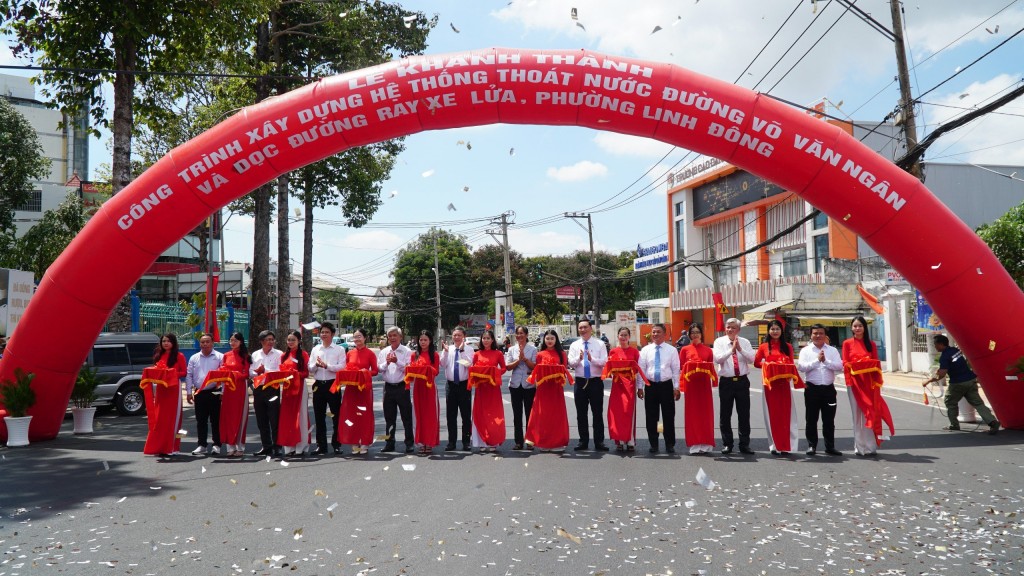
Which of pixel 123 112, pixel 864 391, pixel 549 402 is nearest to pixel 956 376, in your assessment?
pixel 864 391

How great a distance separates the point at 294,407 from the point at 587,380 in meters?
3.68

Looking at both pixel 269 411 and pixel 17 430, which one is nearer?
pixel 269 411

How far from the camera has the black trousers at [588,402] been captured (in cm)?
982

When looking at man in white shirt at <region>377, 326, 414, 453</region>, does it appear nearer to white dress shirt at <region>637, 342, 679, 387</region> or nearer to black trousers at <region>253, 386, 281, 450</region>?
black trousers at <region>253, 386, 281, 450</region>

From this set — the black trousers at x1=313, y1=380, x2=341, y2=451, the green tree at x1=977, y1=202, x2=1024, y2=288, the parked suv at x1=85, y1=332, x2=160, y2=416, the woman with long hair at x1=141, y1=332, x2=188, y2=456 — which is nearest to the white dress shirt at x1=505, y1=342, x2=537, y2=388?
the black trousers at x1=313, y1=380, x2=341, y2=451

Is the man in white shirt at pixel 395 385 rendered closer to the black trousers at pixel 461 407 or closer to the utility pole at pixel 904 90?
the black trousers at pixel 461 407

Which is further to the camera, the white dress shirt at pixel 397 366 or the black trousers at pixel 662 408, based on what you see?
the white dress shirt at pixel 397 366

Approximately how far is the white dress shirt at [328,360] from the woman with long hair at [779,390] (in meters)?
5.11

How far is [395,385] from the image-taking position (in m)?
10.1

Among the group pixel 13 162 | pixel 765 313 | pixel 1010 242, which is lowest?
pixel 765 313

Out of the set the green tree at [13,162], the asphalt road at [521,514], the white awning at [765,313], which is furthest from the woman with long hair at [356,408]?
the white awning at [765,313]

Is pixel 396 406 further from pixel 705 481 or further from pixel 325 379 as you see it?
pixel 705 481

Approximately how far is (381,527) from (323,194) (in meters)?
19.7

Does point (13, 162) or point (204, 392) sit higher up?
point (13, 162)
